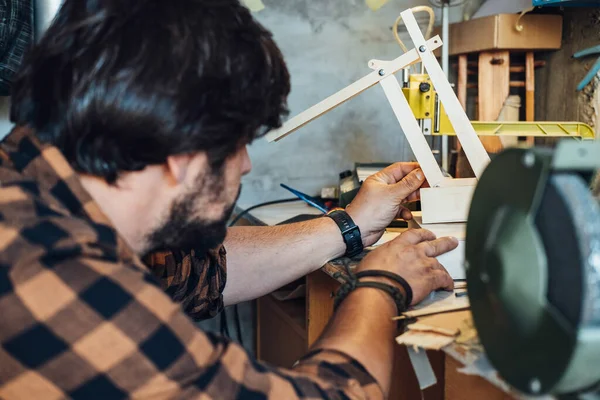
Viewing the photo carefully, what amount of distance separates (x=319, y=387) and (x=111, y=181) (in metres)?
0.34

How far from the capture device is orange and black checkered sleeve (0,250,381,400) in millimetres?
598

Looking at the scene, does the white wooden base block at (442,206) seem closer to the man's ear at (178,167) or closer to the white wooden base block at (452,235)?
the white wooden base block at (452,235)

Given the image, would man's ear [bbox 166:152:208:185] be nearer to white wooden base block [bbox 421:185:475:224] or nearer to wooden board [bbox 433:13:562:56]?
white wooden base block [bbox 421:185:475:224]

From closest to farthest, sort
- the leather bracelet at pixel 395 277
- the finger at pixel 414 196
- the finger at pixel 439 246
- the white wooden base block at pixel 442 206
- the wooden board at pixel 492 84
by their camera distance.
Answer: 1. the leather bracelet at pixel 395 277
2. the finger at pixel 439 246
3. the white wooden base block at pixel 442 206
4. the finger at pixel 414 196
5. the wooden board at pixel 492 84

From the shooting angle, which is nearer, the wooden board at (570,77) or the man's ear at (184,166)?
the man's ear at (184,166)

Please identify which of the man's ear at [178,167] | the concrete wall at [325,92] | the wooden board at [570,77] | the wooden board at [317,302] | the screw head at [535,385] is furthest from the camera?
the concrete wall at [325,92]

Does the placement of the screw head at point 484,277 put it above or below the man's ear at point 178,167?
below

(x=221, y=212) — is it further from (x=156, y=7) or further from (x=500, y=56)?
(x=500, y=56)

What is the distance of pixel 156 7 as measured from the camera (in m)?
0.73

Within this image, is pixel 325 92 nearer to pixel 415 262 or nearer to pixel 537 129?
pixel 537 129

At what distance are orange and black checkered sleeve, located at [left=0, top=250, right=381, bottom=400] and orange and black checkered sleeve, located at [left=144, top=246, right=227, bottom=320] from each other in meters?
0.44

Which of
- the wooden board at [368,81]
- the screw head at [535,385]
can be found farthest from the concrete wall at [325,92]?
the screw head at [535,385]

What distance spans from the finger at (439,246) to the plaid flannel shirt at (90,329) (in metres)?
0.36

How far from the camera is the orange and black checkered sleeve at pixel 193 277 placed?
3.54 feet
